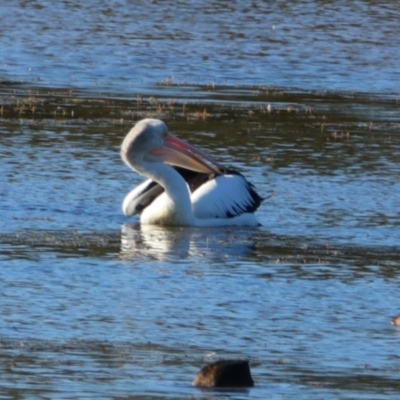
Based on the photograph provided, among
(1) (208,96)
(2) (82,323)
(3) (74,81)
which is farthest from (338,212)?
(3) (74,81)

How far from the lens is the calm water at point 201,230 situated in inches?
261

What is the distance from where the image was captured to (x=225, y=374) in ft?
19.9

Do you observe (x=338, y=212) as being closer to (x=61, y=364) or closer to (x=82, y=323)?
(x=82, y=323)

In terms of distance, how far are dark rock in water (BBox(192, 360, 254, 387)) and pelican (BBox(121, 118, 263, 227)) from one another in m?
4.32

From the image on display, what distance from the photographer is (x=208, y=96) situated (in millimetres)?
17078

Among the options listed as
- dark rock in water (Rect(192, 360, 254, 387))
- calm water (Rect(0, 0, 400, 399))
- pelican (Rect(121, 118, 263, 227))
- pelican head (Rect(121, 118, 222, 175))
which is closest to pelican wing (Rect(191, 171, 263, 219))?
pelican (Rect(121, 118, 263, 227))

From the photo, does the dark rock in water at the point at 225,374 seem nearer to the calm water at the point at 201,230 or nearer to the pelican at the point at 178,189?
the calm water at the point at 201,230

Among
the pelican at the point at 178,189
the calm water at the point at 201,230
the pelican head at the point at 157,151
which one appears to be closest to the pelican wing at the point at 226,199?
the pelican at the point at 178,189

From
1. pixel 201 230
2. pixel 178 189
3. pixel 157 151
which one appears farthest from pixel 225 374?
pixel 157 151

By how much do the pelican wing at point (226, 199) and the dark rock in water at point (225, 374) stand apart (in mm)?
4387

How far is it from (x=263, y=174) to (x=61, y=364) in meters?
6.10

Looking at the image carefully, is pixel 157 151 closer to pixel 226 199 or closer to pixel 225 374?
pixel 226 199

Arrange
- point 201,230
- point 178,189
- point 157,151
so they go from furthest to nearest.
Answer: point 157,151 → point 178,189 → point 201,230

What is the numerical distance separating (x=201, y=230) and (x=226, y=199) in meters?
0.30
